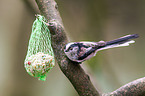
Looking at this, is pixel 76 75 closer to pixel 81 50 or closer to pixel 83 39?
pixel 81 50

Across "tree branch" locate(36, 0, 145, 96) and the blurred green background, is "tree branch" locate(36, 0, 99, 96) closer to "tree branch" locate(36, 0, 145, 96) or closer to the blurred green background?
"tree branch" locate(36, 0, 145, 96)

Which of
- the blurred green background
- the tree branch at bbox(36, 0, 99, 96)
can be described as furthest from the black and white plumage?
the blurred green background

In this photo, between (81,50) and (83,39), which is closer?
(81,50)

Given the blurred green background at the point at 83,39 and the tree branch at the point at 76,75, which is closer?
the tree branch at the point at 76,75

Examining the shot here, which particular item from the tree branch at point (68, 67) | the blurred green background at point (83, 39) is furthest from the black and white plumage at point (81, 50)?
the blurred green background at point (83, 39)

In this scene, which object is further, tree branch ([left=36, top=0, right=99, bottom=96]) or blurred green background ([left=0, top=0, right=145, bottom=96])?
blurred green background ([left=0, top=0, right=145, bottom=96])

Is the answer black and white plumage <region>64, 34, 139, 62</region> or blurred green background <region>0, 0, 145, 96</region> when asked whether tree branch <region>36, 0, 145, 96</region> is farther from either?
blurred green background <region>0, 0, 145, 96</region>

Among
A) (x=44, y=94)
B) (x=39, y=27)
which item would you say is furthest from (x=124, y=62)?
(x=39, y=27)

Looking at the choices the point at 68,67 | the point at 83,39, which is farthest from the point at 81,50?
the point at 83,39

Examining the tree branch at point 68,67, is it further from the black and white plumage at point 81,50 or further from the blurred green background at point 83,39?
the blurred green background at point 83,39
